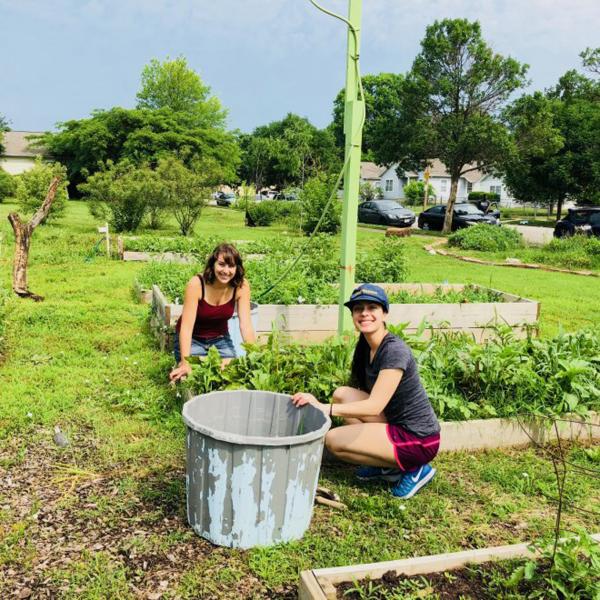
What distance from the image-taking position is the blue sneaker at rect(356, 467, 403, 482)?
11.5 feet

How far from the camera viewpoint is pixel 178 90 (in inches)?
2114

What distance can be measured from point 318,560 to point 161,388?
2.46m

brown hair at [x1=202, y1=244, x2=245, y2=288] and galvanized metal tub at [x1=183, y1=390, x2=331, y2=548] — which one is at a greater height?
brown hair at [x1=202, y1=244, x2=245, y2=288]

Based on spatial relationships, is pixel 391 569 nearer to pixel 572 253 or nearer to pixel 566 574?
pixel 566 574

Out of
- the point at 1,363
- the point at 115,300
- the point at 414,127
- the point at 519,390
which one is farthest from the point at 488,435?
the point at 414,127

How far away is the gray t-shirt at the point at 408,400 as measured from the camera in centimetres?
324

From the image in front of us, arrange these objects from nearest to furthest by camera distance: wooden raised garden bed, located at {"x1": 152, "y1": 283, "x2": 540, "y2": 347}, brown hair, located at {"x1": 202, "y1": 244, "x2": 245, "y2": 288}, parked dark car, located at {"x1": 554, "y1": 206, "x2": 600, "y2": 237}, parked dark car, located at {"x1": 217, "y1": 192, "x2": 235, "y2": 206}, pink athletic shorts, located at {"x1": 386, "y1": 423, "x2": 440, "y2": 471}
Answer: pink athletic shorts, located at {"x1": 386, "y1": 423, "x2": 440, "y2": 471} → brown hair, located at {"x1": 202, "y1": 244, "x2": 245, "y2": 288} → wooden raised garden bed, located at {"x1": 152, "y1": 283, "x2": 540, "y2": 347} → parked dark car, located at {"x1": 554, "y1": 206, "x2": 600, "y2": 237} → parked dark car, located at {"x1": 217, "y1": 192, "x2": 235, "y2": 206}

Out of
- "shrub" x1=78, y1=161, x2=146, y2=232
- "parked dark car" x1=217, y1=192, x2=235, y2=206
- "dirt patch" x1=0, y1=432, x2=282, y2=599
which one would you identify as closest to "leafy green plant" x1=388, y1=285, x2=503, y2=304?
"dirt patch" x1=0, y1=432, x2=282, y2=599

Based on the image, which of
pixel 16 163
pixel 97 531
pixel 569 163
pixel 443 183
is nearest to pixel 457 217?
pixel 569 163

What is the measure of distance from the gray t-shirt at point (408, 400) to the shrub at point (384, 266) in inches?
192

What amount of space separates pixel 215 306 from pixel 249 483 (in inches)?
78.5

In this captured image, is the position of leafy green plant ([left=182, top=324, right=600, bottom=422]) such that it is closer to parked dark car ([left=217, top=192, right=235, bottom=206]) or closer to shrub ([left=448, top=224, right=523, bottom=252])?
shrub ([left=448, top=224, right=523, bottom=252])

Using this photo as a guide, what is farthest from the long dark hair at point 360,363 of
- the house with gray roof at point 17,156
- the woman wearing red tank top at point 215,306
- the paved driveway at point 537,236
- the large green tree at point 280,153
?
the house with gray roof at point 17,156

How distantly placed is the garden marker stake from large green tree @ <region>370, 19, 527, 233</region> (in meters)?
19.2
